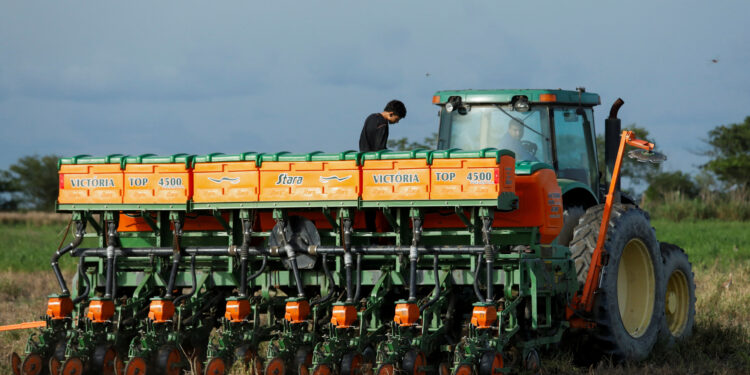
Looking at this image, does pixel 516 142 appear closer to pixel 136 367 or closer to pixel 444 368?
pixel 444 368

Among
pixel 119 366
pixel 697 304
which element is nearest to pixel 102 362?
pixel 119 366

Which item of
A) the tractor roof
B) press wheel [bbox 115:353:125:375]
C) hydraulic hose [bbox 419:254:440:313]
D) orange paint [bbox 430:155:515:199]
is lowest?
press wheel [bbox 115:353:125:375]

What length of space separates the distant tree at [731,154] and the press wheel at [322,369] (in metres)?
54.6

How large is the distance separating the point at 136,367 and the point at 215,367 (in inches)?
28.3

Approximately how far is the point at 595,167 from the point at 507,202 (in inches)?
119

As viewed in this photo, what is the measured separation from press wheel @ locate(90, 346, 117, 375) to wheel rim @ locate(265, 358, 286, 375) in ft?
5.68

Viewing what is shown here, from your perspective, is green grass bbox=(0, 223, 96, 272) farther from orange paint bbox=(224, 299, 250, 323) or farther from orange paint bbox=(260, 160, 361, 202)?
orange paint bbox=(224, 299, 250, 323)

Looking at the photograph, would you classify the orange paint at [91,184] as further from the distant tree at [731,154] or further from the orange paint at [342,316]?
the distant tree at [731,154]

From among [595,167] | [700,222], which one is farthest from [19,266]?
[700,222]

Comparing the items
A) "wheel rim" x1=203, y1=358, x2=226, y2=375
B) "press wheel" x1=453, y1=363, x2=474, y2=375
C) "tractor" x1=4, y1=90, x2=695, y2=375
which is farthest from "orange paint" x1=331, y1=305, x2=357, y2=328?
"press wheel" x1=453, y1=363, x2=474, y2=375

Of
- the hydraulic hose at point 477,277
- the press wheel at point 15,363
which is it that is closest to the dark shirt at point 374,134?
the hydraulic hose at point 477,277

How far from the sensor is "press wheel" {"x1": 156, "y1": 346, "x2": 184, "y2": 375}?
9547 millimetres

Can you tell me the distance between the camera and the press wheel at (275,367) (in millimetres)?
8906

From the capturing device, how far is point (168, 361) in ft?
31.4
